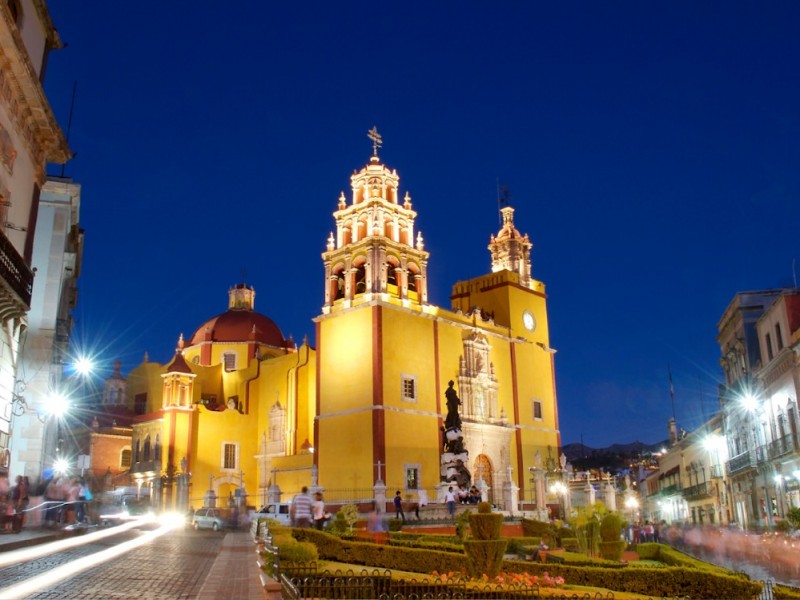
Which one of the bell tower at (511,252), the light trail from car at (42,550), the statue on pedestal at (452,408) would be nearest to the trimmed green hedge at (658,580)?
the light trail from car at (42,550)

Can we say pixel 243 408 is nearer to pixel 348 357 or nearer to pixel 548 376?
pixel 348 357

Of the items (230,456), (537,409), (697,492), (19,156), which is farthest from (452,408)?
(697,492)

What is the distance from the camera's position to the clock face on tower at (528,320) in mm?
43556

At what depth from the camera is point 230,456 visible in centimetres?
4238

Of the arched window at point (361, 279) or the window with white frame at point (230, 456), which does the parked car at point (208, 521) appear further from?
the arched window at point (361, 279)

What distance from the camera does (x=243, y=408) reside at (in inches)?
1727

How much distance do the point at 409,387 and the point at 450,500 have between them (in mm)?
7645

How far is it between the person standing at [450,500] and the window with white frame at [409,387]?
225 inches

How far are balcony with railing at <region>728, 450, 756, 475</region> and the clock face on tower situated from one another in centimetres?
1320

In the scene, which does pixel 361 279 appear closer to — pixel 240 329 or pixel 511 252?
pixel 511 252

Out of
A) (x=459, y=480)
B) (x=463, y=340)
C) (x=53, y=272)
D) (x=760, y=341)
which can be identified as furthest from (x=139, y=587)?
(x=463, y=340)

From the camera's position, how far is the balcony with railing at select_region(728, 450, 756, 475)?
98.2 feet

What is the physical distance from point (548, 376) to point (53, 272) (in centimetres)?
2918

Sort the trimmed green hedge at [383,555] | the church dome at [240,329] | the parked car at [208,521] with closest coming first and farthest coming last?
the trimmed green hedge at [383,555]
the parked car at [208,521]
the church dome at [240,329]
